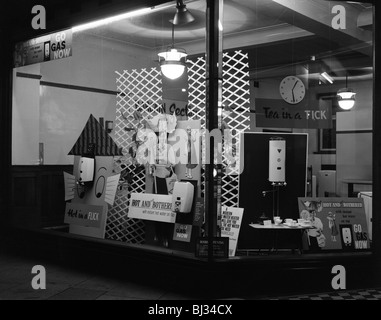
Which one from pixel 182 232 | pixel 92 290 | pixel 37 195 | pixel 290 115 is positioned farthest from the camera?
pixel 37 195

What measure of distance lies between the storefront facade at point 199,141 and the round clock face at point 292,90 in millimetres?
19

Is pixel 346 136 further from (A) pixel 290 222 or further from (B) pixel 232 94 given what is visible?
(B) pixel 232 94

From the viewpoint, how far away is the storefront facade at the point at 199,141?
492cm

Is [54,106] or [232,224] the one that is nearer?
[232,224]

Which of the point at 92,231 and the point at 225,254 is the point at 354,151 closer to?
the point at 225,254

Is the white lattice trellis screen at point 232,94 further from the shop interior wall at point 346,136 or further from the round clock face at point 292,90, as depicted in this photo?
the round clock face at point 292,90

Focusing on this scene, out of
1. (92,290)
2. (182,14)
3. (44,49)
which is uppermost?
(182,14)

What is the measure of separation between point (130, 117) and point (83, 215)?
4.75 ft

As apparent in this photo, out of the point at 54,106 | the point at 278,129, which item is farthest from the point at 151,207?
the point at 54,106

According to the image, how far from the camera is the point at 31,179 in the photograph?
21.8 feet

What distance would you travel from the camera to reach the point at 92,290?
4820mm

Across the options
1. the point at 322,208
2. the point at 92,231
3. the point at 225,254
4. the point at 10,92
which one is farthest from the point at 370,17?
the point at 10,92

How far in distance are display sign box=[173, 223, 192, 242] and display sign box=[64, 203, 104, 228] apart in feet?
3.57
